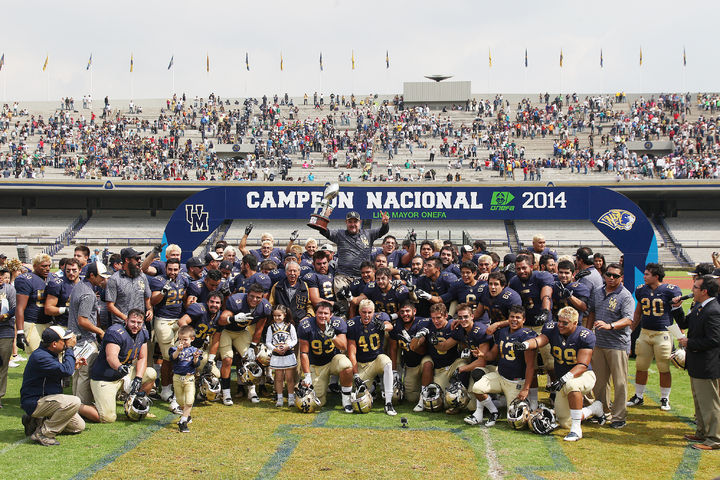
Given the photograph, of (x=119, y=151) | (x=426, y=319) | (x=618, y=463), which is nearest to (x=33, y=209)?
(x=119, y=151)

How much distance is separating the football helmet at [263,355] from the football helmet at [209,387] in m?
0.64

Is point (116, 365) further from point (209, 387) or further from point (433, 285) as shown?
point (433, 285)

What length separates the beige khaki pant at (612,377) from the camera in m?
8.55

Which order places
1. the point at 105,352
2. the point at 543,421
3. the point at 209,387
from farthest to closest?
the point at 209,387, the point at 105,352, the point at 543,421

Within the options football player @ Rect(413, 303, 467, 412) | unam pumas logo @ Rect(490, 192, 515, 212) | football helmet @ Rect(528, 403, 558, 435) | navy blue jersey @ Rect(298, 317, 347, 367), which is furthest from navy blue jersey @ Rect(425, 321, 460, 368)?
unam pumas logo @ Rect(490, 192, 515, 212)

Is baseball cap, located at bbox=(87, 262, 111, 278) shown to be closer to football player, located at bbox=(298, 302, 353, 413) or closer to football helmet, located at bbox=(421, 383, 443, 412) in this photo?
football player, located at bbox=(298, 302, 353, 413)

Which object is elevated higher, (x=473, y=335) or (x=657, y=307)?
(x=657, y=307)

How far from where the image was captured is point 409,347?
946 centimetres

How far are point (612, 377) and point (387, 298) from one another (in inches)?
125

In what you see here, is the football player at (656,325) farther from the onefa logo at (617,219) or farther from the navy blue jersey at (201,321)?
the navy blue jersey at (201,321)

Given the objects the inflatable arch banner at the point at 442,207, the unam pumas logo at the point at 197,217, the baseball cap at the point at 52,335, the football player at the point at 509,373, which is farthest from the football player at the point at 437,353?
the unam pumas logo at the point at 197,217

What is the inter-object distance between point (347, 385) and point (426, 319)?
1.42m

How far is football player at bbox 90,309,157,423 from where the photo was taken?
855 cm

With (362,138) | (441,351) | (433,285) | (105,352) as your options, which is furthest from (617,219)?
(362,138)
